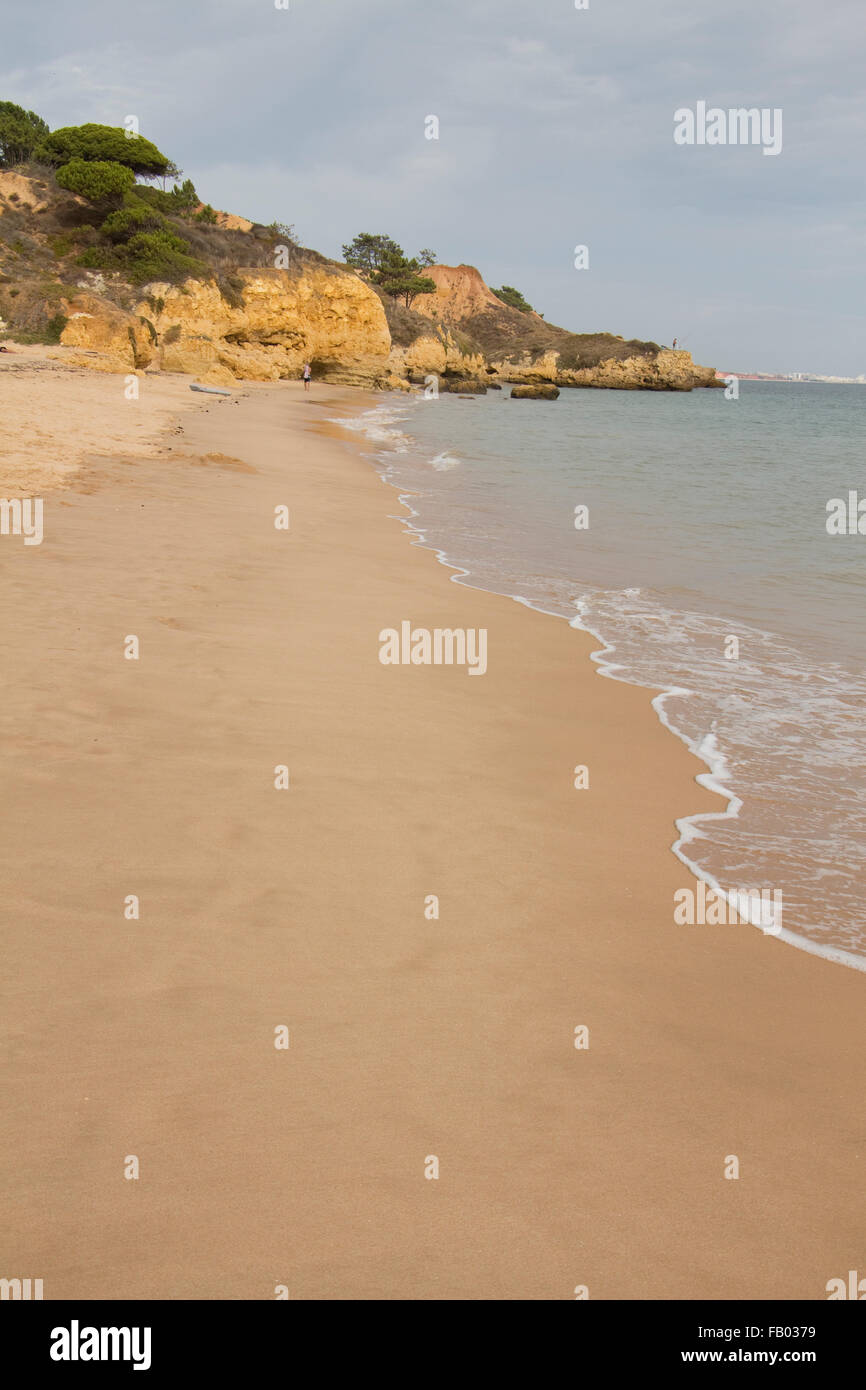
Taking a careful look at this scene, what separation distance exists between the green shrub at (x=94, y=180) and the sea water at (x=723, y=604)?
26007mm

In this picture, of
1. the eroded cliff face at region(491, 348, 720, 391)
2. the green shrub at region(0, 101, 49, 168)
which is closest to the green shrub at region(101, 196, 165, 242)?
the green shrub at region(0, 101, 49, 168)

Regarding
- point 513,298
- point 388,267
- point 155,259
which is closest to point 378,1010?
point 155,259

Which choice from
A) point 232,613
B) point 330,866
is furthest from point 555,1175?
point 232,613

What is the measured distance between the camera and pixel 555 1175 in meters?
2.18

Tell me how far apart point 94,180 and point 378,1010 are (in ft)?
157

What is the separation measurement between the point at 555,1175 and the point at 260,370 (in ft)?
139

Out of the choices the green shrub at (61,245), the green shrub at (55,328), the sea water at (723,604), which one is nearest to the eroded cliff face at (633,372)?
the green shrub at (61,245)

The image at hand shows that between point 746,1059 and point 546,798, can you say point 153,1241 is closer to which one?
point 746,1059

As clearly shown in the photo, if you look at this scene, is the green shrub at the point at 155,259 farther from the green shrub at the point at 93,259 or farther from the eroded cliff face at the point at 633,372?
the eroded cliff face at the point at 633,372

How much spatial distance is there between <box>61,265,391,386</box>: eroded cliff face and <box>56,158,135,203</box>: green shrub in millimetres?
6364

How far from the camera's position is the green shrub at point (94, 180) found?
41.2 m

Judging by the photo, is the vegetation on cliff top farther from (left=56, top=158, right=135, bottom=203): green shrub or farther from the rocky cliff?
(left=56, top=158, right=135, bottom=203): green shrub

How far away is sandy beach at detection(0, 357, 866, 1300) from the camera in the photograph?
199 cm
